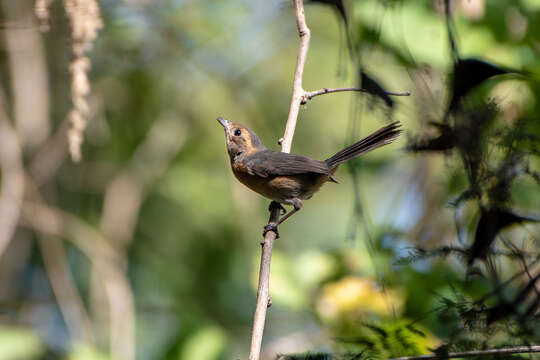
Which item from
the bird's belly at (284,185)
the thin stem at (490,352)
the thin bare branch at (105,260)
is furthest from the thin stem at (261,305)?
the thin bare branch at (105,260)

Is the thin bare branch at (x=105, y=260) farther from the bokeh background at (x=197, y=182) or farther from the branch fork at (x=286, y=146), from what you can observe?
the branch fork at (x=286, y=146)

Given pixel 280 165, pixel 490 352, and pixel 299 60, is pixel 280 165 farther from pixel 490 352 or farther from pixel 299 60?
pixel 490 352

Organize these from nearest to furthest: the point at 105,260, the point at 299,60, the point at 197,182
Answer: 1. the point at 299,60
2. the point at 105,260
3. the point at 197,182

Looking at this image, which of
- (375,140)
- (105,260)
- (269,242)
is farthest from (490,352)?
(105,260)

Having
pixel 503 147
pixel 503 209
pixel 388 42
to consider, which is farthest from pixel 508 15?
pixel 503 209

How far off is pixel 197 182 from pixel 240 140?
2.07 metres

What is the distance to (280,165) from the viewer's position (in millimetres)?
4277

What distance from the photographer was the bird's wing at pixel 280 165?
4164 mm

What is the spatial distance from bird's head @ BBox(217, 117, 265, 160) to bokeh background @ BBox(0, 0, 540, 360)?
76 cm

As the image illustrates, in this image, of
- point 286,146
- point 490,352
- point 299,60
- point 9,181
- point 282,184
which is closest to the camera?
point 490,352

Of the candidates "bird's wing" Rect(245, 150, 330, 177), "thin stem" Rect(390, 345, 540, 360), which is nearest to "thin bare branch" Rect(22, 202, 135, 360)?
"bird's wing" Rect(245, 150, 330, 177)

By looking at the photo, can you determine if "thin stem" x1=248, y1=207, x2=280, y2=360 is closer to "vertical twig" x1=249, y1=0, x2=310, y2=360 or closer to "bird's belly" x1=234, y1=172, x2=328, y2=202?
"vertical twig" x1=249, y1=0, x2=310, y2=360

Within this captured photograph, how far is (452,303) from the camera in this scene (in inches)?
78.8

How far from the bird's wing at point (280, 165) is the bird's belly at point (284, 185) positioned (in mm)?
61
